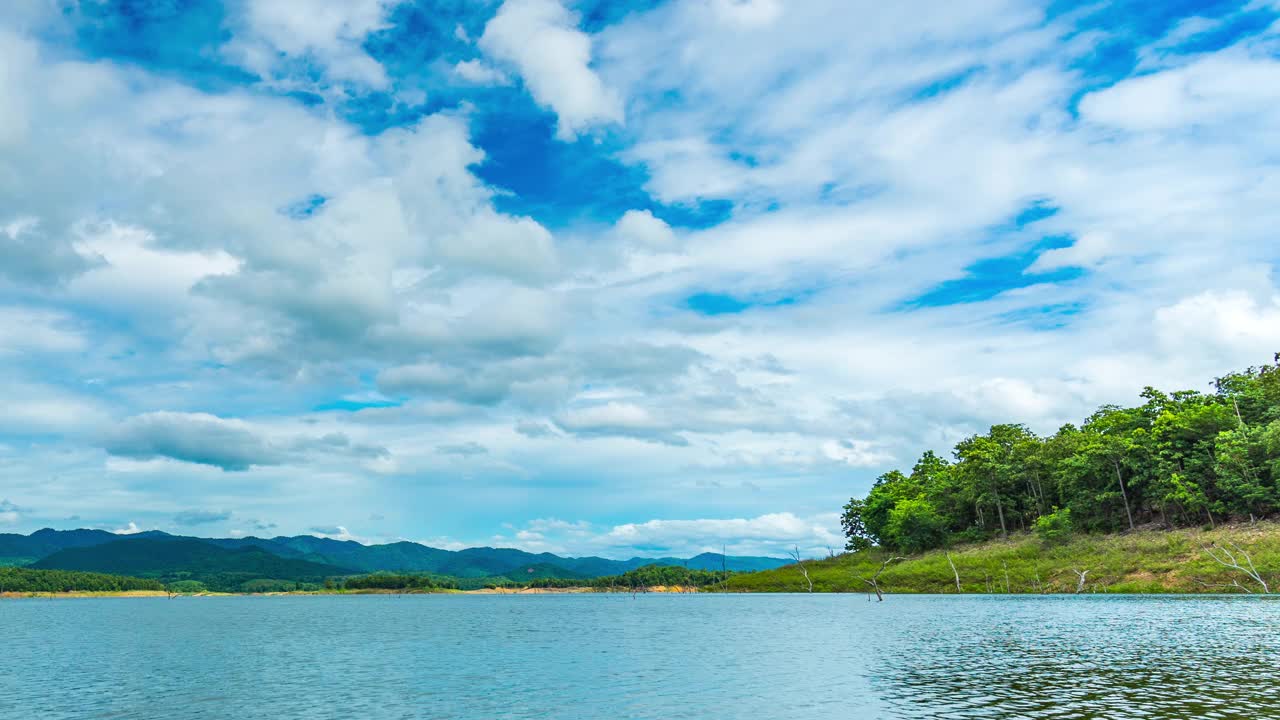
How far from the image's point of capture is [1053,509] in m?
175

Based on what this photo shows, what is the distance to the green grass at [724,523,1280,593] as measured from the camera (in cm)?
12244

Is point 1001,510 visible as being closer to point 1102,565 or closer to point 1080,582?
point 1102,565

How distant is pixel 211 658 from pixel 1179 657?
255 ft

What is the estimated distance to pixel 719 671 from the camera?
54.6 meters

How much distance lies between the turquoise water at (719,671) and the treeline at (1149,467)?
157 ft

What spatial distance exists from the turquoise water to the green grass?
32853 mm

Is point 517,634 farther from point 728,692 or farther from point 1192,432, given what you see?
point 1192,432

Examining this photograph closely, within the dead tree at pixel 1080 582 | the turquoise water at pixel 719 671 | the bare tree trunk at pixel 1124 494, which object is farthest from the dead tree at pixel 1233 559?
the turquoise water at pixel 719 671

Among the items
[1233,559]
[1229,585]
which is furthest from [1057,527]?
[1233,559]

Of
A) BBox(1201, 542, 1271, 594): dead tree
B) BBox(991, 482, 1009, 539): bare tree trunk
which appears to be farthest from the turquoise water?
BBox(991, 482, 1009, 539): bare tree trunk

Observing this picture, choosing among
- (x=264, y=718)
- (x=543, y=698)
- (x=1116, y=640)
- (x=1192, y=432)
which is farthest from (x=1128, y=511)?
(x=264, y=718)

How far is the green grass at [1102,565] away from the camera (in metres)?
122

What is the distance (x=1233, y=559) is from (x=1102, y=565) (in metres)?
33.2

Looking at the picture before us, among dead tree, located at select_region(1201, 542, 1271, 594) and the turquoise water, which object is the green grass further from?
the turquoise water
